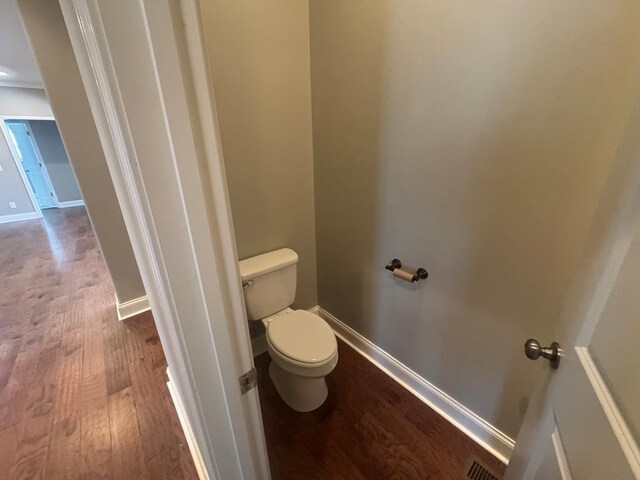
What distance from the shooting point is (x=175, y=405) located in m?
1.49

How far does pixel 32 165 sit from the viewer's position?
19.7ft

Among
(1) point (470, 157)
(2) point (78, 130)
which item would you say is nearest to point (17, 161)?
(2) point (78, 130)

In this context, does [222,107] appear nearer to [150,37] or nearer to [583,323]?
[150,37]

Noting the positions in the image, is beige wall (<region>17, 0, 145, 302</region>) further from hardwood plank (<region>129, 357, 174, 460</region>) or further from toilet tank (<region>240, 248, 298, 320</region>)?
toilet tank (<region>240, 248, 298, 320</region>)

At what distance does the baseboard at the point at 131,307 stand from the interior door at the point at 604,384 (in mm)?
2648

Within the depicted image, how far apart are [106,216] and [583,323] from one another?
262 cm

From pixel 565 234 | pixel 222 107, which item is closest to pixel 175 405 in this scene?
pixel 222 107

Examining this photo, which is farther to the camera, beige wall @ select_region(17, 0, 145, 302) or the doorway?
the doorway

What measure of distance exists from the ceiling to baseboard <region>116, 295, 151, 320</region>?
5.76 ft

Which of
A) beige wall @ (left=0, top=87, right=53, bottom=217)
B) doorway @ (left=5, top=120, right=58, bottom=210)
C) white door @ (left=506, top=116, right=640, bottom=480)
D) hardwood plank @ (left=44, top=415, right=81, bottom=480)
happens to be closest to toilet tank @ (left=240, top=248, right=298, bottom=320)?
hardwood plank @ (left=44, top=415, right=81, bottom=480)

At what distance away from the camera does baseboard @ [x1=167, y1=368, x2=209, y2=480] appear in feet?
3.79

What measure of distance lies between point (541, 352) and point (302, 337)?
3.24 feet

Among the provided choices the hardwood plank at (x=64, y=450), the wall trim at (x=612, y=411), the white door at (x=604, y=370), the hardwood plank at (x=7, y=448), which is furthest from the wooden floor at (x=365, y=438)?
the hardwood plank at (x=7, y=448)

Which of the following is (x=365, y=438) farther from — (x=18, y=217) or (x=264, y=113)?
(x=18, y=217)
